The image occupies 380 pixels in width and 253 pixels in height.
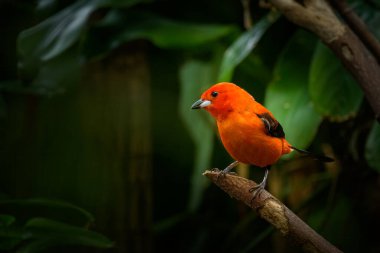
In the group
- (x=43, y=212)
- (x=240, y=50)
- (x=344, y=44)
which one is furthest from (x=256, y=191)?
(x=43, y=212)

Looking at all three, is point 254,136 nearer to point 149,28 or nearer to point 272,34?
point 149,28

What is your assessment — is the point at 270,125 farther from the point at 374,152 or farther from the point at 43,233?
the point at 374,152

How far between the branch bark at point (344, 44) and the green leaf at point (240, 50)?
0.36m

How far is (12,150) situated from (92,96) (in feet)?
1.50

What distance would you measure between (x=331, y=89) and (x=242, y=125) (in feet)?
2.60

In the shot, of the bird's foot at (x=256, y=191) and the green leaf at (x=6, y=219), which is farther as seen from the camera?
the green leaf at (x=6, y=219)

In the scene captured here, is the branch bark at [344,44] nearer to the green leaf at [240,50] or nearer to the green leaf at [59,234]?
the green leaf at [240,50]

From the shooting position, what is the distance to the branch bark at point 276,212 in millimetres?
874

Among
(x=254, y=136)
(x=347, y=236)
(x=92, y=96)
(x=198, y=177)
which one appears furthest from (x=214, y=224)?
(x=254, y=136)

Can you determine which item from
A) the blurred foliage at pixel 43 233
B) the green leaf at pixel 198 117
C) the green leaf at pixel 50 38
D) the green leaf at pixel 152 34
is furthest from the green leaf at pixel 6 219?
the green leaf at pixel 198 117

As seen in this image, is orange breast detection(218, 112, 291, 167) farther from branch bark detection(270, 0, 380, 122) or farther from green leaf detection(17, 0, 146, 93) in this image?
green leaf detection(17, 0, 146, 93)

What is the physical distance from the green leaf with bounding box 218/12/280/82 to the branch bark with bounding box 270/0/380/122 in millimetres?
363

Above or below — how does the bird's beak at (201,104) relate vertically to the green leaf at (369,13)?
→ above

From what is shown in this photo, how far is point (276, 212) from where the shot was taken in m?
0.88
